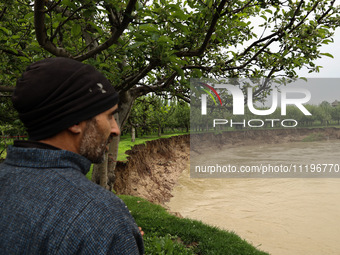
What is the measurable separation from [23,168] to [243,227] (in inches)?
656

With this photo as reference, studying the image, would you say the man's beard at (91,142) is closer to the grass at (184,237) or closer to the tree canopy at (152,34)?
the tree canopy at (152,34)

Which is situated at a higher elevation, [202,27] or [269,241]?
[202,27]

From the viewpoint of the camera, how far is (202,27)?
4305 millimetres

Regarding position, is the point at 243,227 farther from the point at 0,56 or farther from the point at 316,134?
the point at 316,134

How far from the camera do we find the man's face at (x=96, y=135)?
1.30 metres

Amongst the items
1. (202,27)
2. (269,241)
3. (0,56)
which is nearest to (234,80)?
(202,27)

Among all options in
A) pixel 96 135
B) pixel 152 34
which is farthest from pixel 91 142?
pixel 152 34

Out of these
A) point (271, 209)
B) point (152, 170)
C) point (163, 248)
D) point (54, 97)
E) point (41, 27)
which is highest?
point (41, 27)

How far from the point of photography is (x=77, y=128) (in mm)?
1262

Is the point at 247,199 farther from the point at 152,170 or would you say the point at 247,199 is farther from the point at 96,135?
the point at 96,135

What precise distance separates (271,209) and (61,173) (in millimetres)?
22334

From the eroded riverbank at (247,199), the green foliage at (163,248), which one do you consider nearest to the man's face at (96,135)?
the green foliage at (163,248)

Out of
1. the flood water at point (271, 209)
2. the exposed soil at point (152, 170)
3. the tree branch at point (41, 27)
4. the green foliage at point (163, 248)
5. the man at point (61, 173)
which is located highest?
the tree branch at point (41, 27)

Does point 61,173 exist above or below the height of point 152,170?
above
